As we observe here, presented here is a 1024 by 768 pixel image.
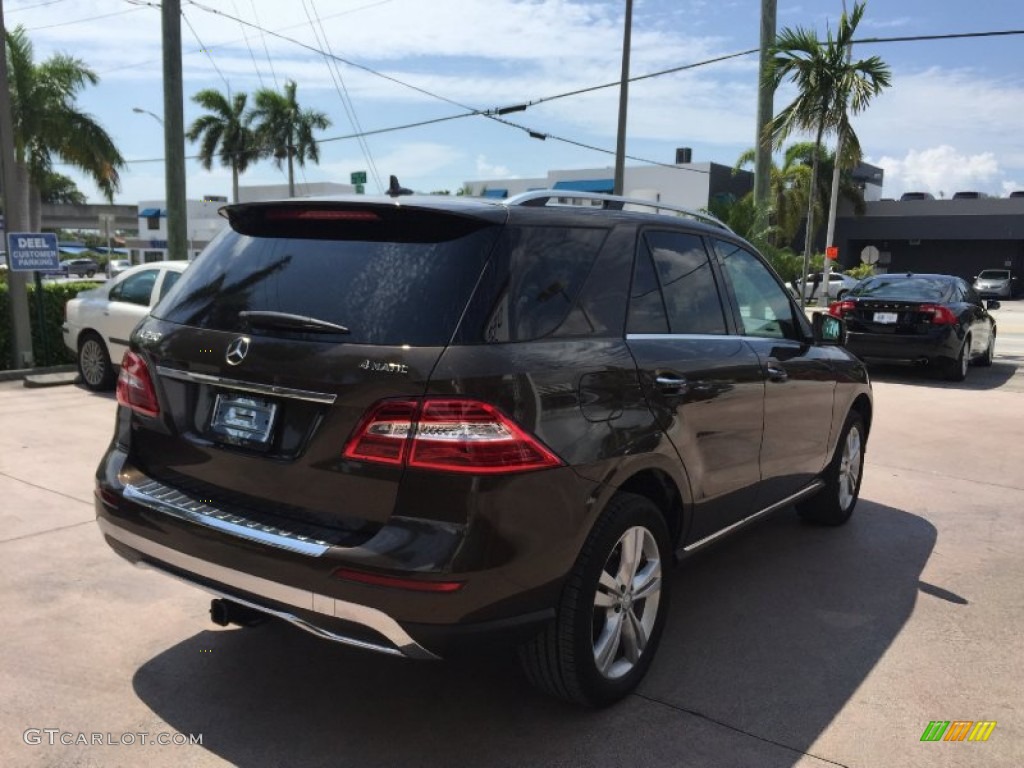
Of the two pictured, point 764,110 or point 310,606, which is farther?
point 764,110

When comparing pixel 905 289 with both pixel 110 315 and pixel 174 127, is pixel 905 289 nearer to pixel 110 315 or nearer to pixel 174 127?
pixel 110 315

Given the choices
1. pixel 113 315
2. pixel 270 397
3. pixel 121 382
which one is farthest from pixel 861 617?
pixel 113 315

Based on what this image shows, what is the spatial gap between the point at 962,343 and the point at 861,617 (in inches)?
382

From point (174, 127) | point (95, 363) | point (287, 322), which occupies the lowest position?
point (95, 363)

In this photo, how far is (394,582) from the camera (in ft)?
8.21

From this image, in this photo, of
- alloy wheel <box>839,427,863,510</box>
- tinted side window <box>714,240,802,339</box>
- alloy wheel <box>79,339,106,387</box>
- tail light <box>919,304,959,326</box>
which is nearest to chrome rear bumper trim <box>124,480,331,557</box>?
tinted side window <box>714,240,802,339</box>

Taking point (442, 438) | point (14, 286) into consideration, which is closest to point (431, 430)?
point (442, 438)

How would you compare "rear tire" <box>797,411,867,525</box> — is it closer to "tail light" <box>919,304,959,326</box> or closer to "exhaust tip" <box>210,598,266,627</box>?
"exhaust tip" <box>210,598,266,627</box>

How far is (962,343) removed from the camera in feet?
40.4

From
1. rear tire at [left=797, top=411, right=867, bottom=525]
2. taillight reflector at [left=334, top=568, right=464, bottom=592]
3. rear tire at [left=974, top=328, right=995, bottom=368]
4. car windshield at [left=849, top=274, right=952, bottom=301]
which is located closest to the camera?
taillight reflector at [left=334, top=568, right=464, bottom=592]

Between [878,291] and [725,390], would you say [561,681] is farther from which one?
[878,291]

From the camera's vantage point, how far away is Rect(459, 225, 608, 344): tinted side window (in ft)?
8.95

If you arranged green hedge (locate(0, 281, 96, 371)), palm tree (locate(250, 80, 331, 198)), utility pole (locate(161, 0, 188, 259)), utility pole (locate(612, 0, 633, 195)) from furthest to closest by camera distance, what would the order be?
palm tree (locate(250, 80, 331, 198)), utility pole (locate(612, 0, 633, 195)), utility pole (locate(161, 0, 188, 259)), green hedge (locate(0, 281, 96, 371))

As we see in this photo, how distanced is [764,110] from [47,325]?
13.2 metres
